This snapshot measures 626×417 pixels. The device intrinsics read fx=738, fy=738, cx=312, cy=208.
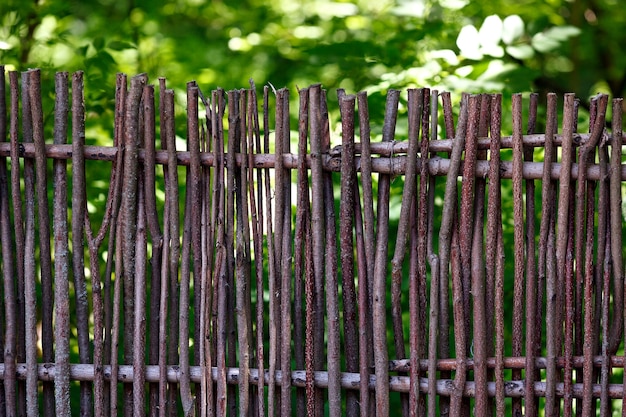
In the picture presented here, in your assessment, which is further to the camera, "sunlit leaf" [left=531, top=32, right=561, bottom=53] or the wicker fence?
"sunlit leaf" [left=531, top=32, right=561, bottom=53]

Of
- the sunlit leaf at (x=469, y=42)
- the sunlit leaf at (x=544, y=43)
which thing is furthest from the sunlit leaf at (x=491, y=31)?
the sunlit leaf at (x=544, y=43)

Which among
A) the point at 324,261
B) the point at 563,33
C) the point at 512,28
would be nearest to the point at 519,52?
the point at 512,28

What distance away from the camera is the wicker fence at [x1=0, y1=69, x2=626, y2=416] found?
2055 millimetres

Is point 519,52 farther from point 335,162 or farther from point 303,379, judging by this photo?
point 303,379

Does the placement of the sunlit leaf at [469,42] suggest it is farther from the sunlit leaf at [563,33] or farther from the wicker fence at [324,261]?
the wicker fence at [324,261]

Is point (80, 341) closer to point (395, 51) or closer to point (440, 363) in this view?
point (440, 363)

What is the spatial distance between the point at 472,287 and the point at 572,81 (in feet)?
13.2

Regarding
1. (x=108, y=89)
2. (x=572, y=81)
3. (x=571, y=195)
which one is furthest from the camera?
(x=572, y=81)

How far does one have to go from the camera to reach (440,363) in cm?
211

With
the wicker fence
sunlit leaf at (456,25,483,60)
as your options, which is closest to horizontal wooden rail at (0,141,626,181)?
the wicker fence

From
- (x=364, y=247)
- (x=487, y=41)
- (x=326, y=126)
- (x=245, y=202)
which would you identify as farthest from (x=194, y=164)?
(x=487, y=41)

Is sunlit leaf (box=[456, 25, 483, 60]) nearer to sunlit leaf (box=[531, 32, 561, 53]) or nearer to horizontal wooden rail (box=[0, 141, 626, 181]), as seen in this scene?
sunlit leaf (box=[531, 32, 561, 53])

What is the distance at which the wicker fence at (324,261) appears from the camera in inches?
80.9

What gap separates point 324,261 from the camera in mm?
2174
